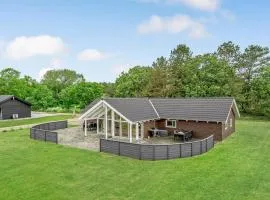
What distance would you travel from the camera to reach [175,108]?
1011 inches

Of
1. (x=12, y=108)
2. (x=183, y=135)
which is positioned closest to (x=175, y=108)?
(x=183, y=135)

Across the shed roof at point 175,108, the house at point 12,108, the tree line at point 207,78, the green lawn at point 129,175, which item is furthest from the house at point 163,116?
the house at point 12,108

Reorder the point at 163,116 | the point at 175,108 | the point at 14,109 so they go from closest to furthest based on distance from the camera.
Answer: the point at 163,116 < the point at 175,108 < the point at 14,109

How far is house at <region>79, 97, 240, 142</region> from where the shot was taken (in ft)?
73.7

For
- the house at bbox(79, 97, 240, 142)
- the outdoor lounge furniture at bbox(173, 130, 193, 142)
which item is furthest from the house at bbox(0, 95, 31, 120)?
the outdoor lounge furniture at bbox(173, 130, 193, 142)

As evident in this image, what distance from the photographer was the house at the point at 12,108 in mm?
39406

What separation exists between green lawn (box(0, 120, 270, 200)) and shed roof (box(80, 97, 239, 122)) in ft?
14.1

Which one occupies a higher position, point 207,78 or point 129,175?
point 207,78

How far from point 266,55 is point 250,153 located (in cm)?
3409

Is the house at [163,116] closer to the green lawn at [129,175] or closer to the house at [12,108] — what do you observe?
the green lawn at [129,175]

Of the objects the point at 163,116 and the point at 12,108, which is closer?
the point at 163,116

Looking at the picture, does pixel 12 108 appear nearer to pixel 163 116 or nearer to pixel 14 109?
pixel 14 109

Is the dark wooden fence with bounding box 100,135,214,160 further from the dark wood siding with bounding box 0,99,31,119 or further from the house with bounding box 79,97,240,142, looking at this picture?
the dark wood siding with bounding box 0,99,31,119

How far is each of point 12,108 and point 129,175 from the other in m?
33.3
